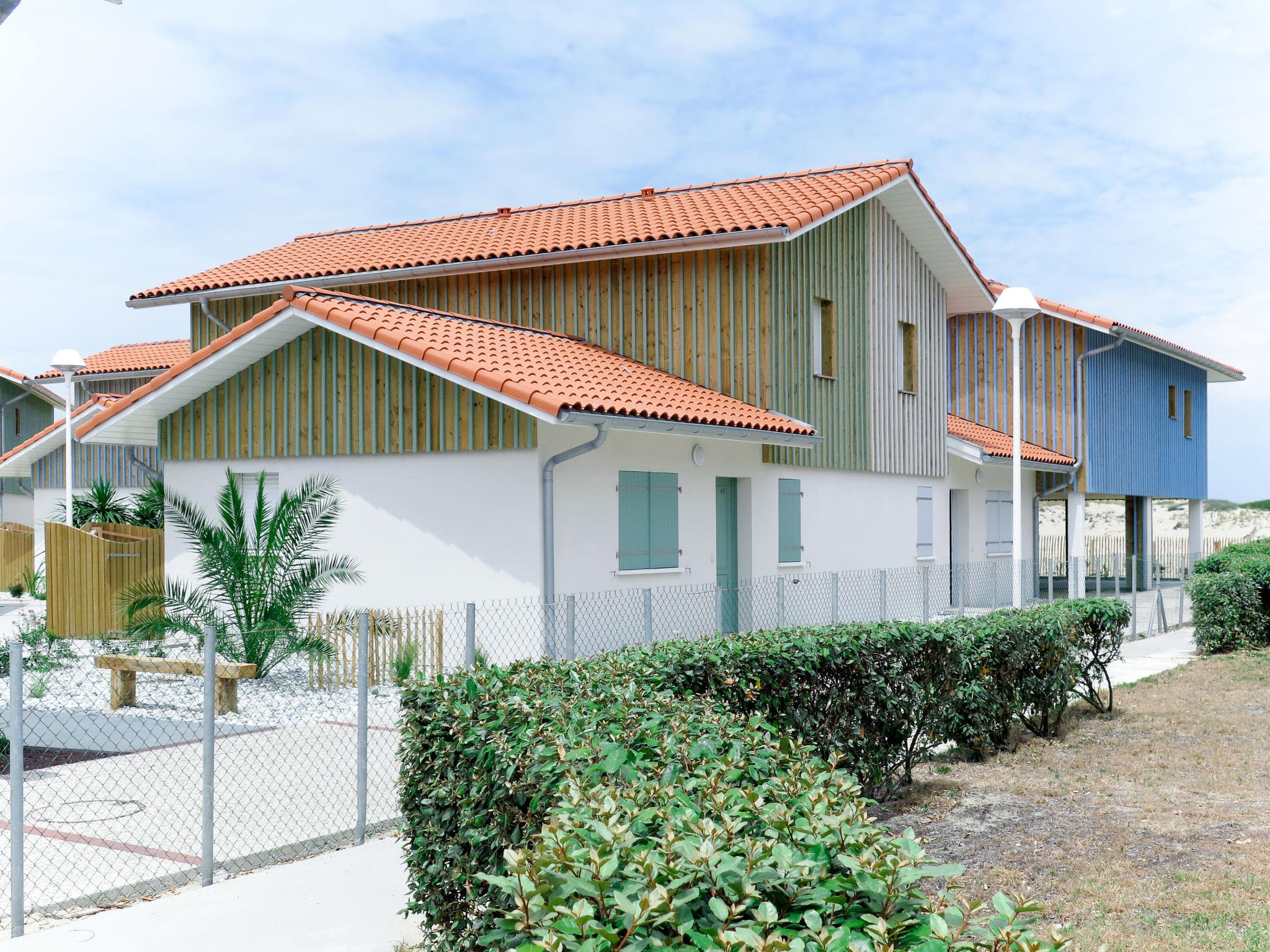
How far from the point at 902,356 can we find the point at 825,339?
3.06 m

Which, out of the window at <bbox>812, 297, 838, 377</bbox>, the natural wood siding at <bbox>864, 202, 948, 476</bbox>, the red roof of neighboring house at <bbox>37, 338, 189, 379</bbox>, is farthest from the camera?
the red roof of neighboring house at <bbox>37, 338, 189, 379</bbox>

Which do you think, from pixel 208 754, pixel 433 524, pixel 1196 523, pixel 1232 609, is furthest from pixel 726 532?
pixel 1196 523

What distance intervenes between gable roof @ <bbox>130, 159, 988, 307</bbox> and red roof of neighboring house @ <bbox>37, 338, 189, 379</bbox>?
12.2 meters

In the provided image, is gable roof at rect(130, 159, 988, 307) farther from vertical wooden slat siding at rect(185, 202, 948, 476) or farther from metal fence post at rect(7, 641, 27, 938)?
metal fence post at rect(7, 641, 27, 938)

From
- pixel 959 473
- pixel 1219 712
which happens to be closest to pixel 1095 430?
pixel 959 473

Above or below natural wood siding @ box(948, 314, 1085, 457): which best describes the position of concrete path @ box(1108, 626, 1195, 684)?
below

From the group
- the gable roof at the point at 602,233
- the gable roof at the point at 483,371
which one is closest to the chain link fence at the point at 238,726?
the gable roof at the point at 483,371

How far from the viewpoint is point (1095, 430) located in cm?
2650

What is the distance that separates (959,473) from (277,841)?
19.6 metres

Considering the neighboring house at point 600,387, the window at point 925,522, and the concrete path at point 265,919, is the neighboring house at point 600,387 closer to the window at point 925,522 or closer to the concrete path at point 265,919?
the window at point 925,522

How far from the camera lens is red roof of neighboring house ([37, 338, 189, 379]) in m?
32.9

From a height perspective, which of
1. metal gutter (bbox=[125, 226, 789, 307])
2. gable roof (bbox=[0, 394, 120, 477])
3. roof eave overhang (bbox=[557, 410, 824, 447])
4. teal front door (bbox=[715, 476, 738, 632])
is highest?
→ metal gutter (bbox=[125, 226, 789, 307])

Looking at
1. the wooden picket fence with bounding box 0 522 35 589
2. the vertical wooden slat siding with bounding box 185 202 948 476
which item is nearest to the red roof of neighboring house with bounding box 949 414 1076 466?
the vertical wooden slat siding with bounding box 185 202 948 476

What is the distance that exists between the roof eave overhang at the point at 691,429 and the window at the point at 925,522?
Answer: 562 cm
